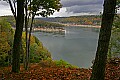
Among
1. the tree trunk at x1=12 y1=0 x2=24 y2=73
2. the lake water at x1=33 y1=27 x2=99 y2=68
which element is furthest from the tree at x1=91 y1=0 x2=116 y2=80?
the lake water at x1=33 y1=27 x2=99 y2=68

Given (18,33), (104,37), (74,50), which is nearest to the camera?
(104,37)

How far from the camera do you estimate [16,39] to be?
8.75 metres

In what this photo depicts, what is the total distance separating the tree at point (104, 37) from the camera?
4.80m

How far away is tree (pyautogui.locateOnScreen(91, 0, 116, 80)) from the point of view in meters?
4.80

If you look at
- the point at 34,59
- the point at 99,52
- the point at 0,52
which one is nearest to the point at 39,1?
the point at 99,52

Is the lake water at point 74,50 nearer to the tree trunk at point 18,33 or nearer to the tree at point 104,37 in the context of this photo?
the tree trunk at point 18,33

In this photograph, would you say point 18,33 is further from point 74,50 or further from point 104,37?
point 74,50

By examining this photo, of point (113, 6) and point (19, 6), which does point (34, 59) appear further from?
point (113, 6)

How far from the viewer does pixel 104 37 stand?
16.1 feet

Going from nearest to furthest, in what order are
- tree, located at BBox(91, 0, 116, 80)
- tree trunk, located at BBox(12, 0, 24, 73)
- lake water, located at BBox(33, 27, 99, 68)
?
1. tree, located at BBox(91, 0, 116, 80)
2. tree trunk, located at BBox(12, 0, 24, 73)
3. lake water, located at BBox(33, 27, 99, 68)

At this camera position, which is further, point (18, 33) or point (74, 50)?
point (74, 50)

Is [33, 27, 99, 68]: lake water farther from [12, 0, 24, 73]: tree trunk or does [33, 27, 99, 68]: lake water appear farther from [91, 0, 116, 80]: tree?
[91, 0, 116, 80]: tree

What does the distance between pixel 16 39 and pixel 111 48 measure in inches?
960

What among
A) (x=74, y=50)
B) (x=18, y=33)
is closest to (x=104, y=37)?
(x=18, y=33)
